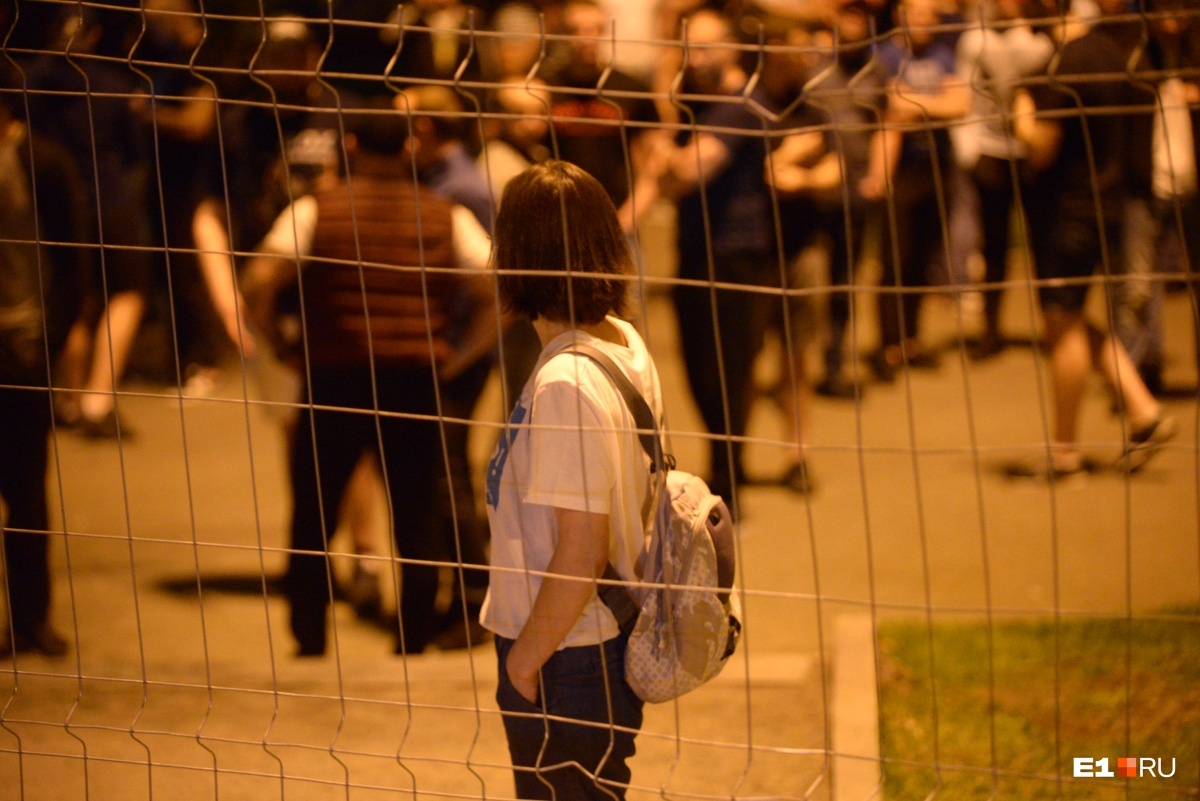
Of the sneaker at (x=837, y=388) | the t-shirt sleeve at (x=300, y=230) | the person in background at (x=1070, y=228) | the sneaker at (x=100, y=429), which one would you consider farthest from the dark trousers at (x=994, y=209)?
the sneaker at (x=100, y=429)

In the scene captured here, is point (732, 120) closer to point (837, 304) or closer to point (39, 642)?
point (837, 304)

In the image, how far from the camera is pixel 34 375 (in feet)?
14.6

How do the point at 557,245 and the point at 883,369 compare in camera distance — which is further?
the point at 883,369

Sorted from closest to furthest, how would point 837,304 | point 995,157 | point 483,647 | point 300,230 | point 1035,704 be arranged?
point 1035,704
point 300,230
point 483,647
point 995,157
point 837,304

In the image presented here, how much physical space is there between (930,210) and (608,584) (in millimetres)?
7359

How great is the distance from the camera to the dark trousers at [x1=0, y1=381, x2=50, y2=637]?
427 centimetres

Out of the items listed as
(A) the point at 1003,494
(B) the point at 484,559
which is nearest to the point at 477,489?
(B) the point at 484,559

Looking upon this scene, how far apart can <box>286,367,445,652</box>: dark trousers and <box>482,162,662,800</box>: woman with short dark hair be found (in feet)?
6.03

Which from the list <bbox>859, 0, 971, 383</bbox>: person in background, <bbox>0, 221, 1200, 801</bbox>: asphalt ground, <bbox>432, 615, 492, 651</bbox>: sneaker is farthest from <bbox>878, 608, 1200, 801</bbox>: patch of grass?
<bbox>859, 0, 971, 383</bbox>: person in background

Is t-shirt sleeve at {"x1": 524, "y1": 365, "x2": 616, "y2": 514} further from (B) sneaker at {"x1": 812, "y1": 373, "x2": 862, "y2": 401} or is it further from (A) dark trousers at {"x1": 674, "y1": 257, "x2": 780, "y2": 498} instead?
(B) sneaker at {"x1": 812, "y1": 373, "x2": 862, "y2": 401}

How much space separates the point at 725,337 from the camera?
5891 mm

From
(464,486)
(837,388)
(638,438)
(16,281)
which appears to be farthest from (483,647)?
(837,388)

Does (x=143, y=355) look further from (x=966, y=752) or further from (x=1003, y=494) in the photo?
(x=966, y=752)

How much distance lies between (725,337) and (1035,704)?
7.82 ft
